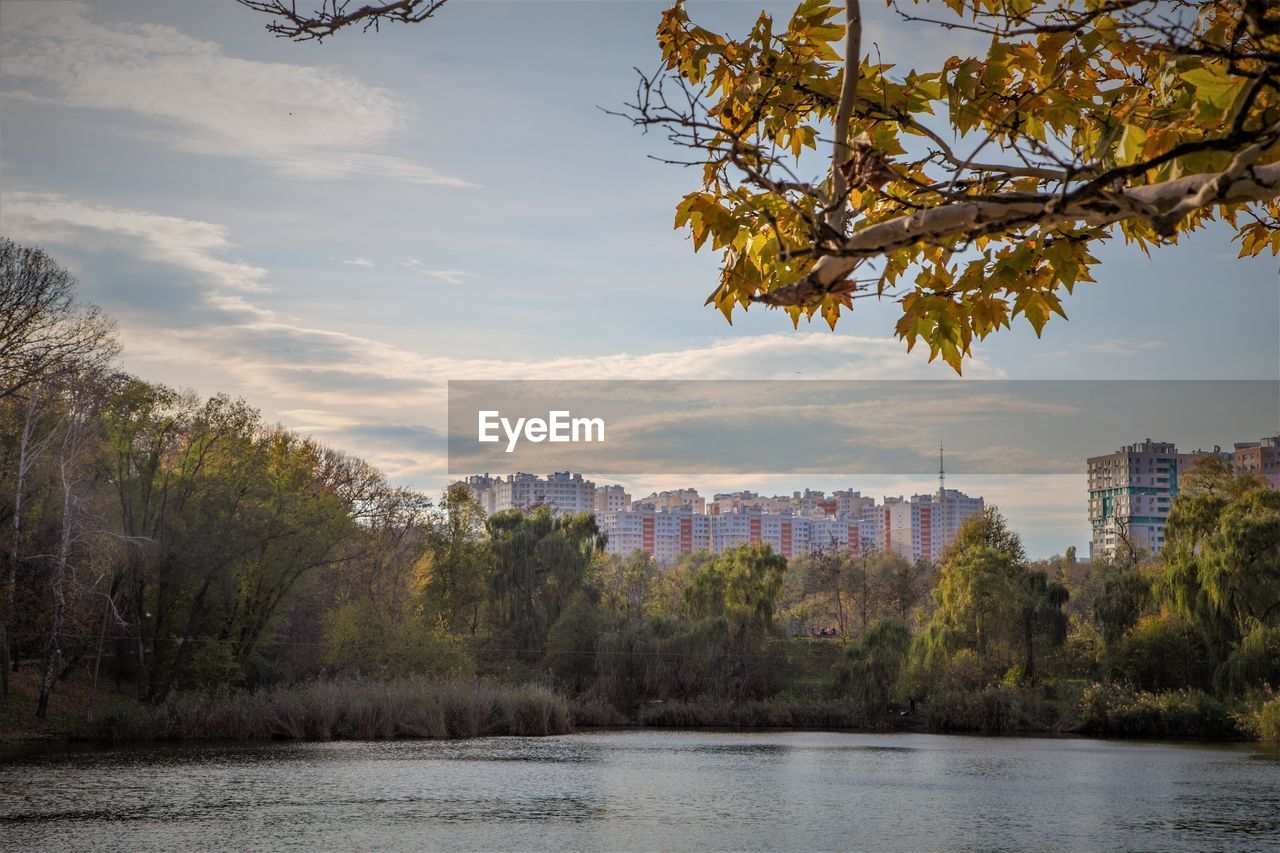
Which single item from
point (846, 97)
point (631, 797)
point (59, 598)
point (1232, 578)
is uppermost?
point (846, 97)

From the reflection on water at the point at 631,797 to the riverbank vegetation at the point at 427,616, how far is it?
330 centimetres

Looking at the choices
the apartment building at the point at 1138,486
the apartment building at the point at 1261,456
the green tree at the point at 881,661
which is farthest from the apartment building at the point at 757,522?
the green tree at the point at 881,661

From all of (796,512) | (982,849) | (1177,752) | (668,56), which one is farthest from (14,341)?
(796,512)

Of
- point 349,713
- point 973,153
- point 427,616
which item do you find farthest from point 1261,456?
point 973,153

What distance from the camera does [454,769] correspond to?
72.0 feet

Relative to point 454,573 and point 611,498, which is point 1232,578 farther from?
point 611,498

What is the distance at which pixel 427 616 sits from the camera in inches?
1406

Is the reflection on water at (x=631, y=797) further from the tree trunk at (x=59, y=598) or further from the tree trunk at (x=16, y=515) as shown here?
the tree trunk at (x=16, y=515)

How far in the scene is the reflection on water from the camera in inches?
569

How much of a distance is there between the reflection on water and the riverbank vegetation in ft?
10.8

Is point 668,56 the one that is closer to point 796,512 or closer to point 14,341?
point 14,341

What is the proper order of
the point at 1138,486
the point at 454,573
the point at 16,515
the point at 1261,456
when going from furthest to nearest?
the point at 1138,486
the point at 1261,456
the point at 454,573
the point at 16,515

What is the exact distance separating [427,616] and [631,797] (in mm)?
18499

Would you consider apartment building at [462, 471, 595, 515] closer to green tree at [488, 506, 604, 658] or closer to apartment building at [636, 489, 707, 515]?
apartment building at [636, 489, 707, 515]
